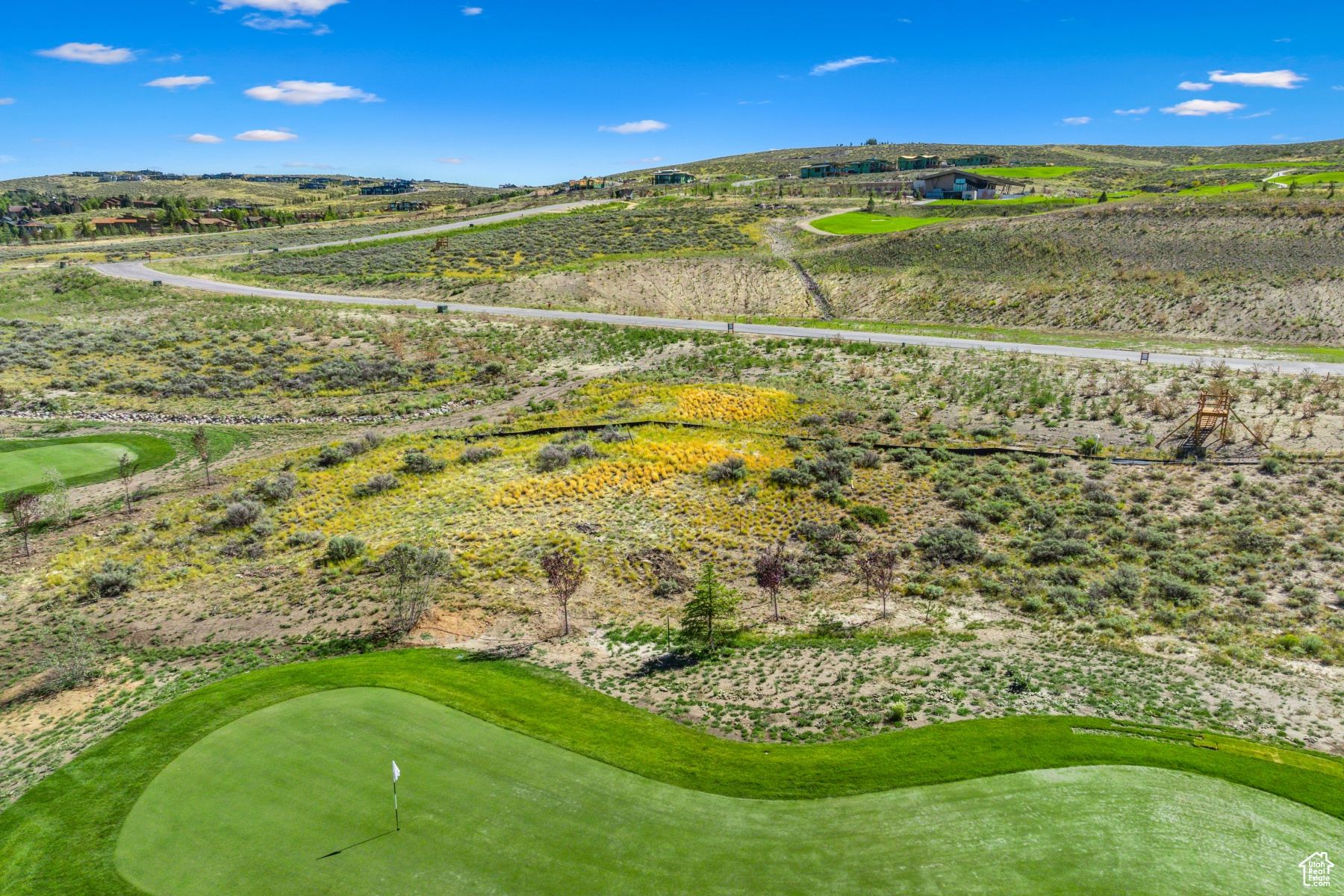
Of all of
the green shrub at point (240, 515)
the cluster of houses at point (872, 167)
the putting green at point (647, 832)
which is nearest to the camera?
the putting green at point (647, 832)

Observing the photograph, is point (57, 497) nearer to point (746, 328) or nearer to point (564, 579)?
point (564, 579)

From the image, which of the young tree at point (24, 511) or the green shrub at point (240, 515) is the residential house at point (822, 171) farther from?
the young tree at point (24, 511)

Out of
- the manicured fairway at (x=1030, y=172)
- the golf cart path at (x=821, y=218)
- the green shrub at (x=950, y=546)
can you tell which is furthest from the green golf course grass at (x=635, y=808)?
the manicured fairway at (x=1030, y=172)

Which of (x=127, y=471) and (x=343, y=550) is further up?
(x=127, y=471)

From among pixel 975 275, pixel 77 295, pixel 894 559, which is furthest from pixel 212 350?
pixel 975 275

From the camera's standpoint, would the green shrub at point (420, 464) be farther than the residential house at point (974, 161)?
No

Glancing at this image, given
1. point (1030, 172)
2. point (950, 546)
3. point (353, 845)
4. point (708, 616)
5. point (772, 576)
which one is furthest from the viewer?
point (1030, 172)

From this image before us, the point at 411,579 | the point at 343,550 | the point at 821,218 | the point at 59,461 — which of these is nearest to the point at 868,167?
the point at 821,218
